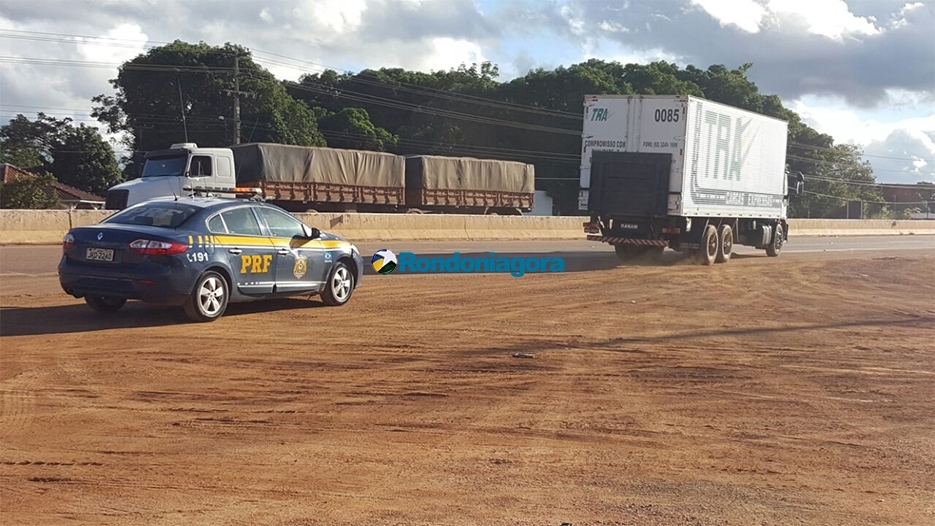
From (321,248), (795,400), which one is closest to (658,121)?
(321,248)

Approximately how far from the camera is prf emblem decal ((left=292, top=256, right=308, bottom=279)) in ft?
36.8

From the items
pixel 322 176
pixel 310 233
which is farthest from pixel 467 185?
pixel 310 233

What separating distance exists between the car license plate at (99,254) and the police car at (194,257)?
11 millimetres

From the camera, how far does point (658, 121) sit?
786 inches

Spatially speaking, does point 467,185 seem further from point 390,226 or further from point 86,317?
point 86,317

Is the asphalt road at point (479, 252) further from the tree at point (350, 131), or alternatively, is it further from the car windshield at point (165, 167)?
the tree at point (350, 131)

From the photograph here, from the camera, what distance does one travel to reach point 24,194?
30359mm

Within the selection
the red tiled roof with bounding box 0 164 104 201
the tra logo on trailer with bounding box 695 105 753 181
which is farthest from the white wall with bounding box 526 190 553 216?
the tra logo on trailer with bounding box 695 105 753 181

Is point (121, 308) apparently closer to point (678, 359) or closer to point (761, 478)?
point (678, 359)

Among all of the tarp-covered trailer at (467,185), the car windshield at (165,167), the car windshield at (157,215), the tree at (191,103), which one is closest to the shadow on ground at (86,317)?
the car windshield at (157,215)

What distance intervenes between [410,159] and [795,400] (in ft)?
108

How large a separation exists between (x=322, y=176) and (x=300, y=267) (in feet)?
78.3

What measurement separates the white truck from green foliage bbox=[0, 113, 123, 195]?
42.3 meters

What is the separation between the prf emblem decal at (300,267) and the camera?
36.8ft
